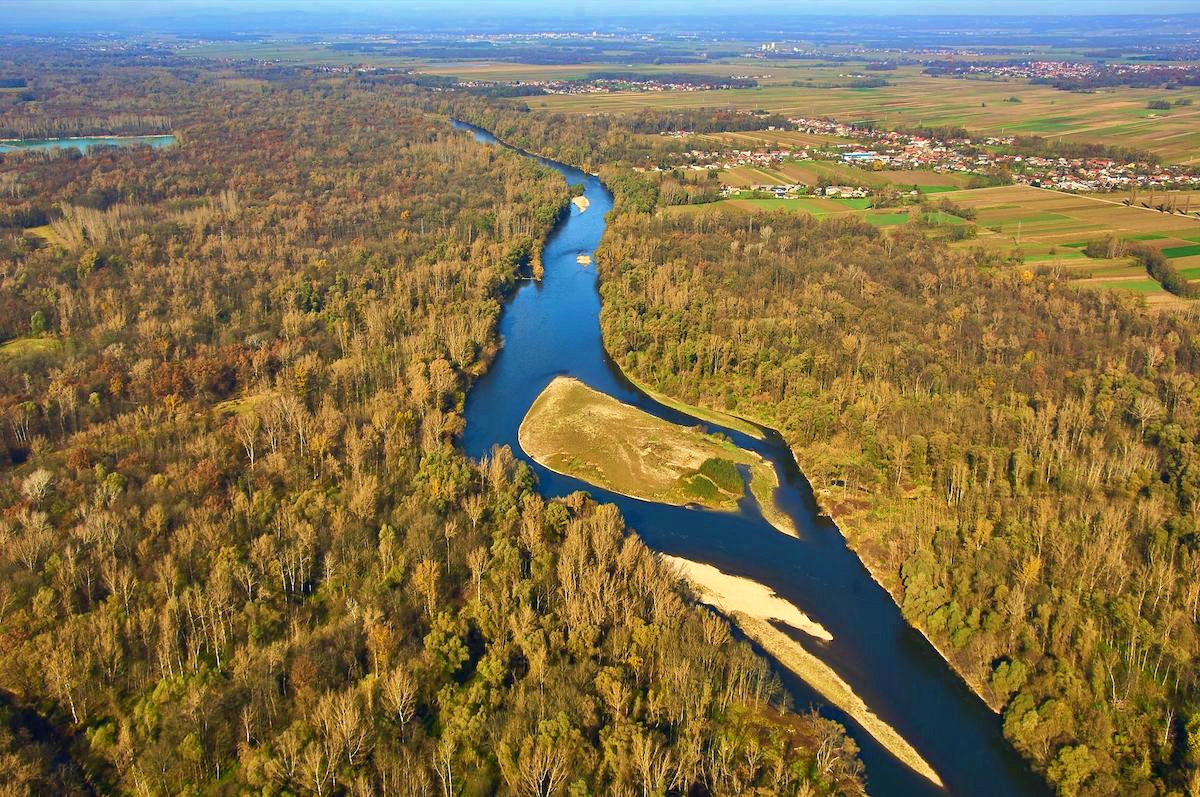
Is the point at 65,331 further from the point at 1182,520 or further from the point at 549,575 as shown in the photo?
the point at 1182,520

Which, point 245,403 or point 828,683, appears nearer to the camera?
point 828,683

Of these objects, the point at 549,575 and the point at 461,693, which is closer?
the point at 461,693

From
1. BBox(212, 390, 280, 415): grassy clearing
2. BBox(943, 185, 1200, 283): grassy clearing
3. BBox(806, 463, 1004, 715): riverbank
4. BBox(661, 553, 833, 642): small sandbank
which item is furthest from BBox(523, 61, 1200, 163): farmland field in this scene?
BBox(212, 390, 280, 415): grassy clearing

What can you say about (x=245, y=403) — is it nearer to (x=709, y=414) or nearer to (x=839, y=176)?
(x=709, y=414)

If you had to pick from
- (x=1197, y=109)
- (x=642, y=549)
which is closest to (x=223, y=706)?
(x=642, y=549)

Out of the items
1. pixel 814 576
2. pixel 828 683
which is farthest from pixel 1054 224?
pixel 828 683
